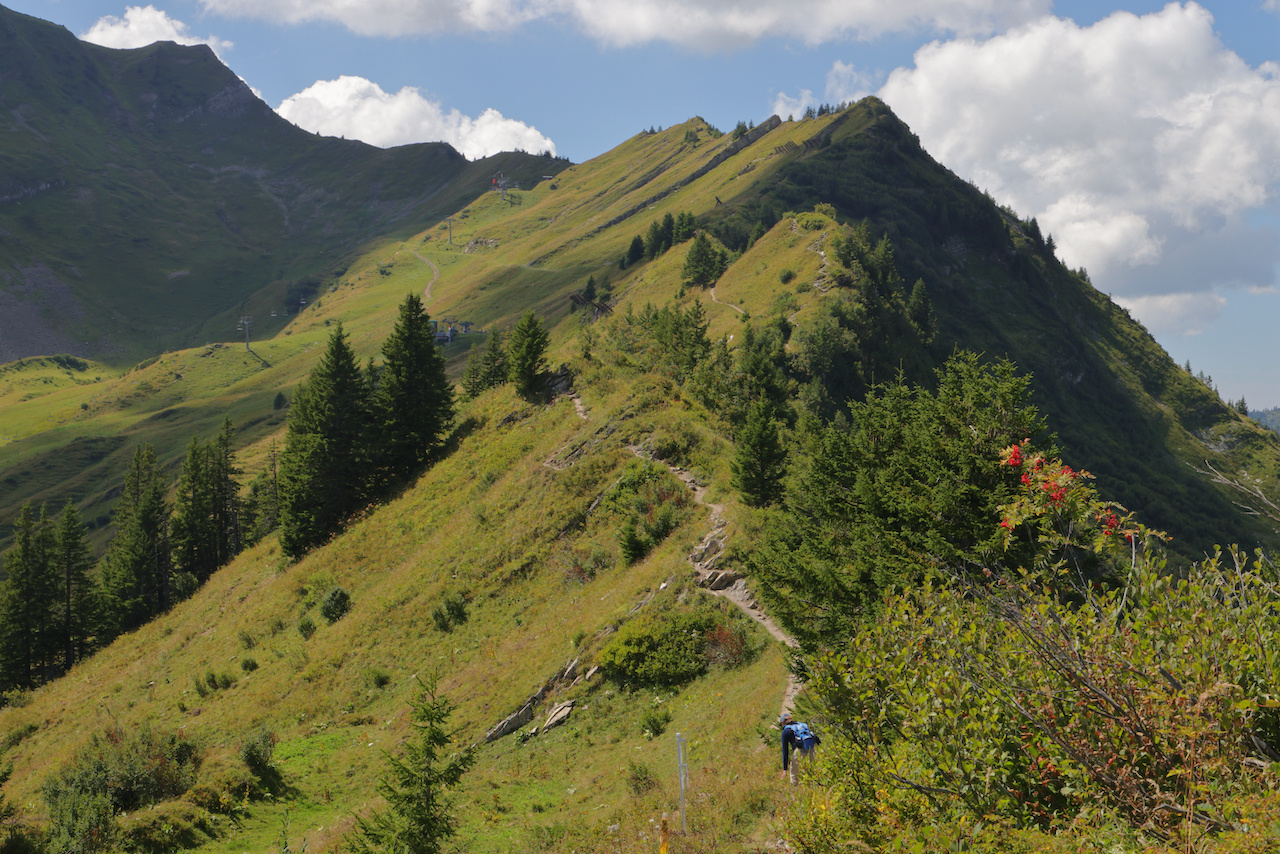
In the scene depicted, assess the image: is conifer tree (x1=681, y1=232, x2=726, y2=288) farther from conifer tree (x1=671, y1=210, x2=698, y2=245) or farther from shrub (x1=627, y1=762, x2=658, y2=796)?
shrub (x1=627, y1=762, x2=658, y2=796)

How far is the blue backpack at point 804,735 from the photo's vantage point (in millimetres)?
14625

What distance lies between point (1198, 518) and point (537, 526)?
14641 centimetres

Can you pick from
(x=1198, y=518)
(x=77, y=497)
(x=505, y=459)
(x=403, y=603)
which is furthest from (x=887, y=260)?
(x=77, y=497)

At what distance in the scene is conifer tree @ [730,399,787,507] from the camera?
30.5 metres

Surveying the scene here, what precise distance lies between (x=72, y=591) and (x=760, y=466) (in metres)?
66.1

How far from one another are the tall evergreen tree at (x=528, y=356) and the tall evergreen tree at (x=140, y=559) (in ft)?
136

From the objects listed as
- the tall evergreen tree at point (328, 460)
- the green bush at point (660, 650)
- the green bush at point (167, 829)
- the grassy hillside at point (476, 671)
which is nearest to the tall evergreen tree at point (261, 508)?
the grassy hillside at point (476, 671)

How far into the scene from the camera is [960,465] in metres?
17.2

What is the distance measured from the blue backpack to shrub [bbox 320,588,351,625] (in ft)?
100

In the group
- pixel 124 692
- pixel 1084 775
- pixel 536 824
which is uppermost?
pixel 1084 775

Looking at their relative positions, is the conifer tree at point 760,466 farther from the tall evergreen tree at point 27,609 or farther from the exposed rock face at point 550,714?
the tall evergreen tree at point 27,609

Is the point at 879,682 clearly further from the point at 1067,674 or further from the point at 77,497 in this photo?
the point at 77,497

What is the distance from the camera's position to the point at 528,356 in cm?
5272

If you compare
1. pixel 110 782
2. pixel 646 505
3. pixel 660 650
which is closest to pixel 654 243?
pixel 646 505
